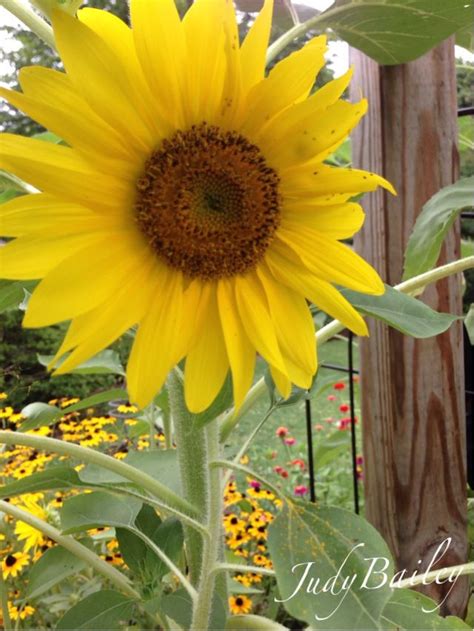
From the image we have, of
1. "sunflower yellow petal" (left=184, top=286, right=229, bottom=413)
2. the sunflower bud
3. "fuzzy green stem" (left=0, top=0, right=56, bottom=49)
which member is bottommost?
"sunflower yellow petal" (left=184, top=286, right=229, bottom=413)

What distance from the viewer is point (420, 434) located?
0.91 m

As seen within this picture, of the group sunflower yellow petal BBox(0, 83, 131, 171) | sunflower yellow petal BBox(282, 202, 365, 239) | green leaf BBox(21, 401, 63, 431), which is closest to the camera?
sunflower yellow petal BBox(0, 83, 131, 171)

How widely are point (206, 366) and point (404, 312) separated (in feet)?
0.68

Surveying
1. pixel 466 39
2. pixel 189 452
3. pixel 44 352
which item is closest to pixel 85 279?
pixel 189 452

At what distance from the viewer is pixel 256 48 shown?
43cm

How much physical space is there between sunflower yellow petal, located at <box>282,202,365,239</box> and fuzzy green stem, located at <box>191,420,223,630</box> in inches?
9.2

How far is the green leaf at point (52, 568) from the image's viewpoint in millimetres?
807

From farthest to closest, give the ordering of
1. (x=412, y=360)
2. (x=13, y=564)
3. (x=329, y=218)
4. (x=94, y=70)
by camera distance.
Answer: (x=13, y=564)
(x=412, y=360)
(x=329, y=218)
(x=94, y=70)

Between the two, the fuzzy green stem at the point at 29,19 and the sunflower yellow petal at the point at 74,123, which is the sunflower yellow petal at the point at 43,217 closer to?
the sunflower yellow petal at the point at 74,123

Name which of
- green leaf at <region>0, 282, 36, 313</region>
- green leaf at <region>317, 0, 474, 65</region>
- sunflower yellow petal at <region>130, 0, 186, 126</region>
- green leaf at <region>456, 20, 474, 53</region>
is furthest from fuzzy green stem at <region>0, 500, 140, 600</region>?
green leaf at <region>456, 20, 474, 53</region>

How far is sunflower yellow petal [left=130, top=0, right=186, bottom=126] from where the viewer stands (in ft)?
1.33

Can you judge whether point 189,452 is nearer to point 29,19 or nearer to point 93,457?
point 93,457

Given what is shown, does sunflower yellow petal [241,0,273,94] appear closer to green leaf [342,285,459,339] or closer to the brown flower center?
the brown flower center

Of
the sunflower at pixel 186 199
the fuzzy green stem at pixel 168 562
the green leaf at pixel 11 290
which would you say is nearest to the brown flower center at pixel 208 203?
the sunflower at pixel 186 199
